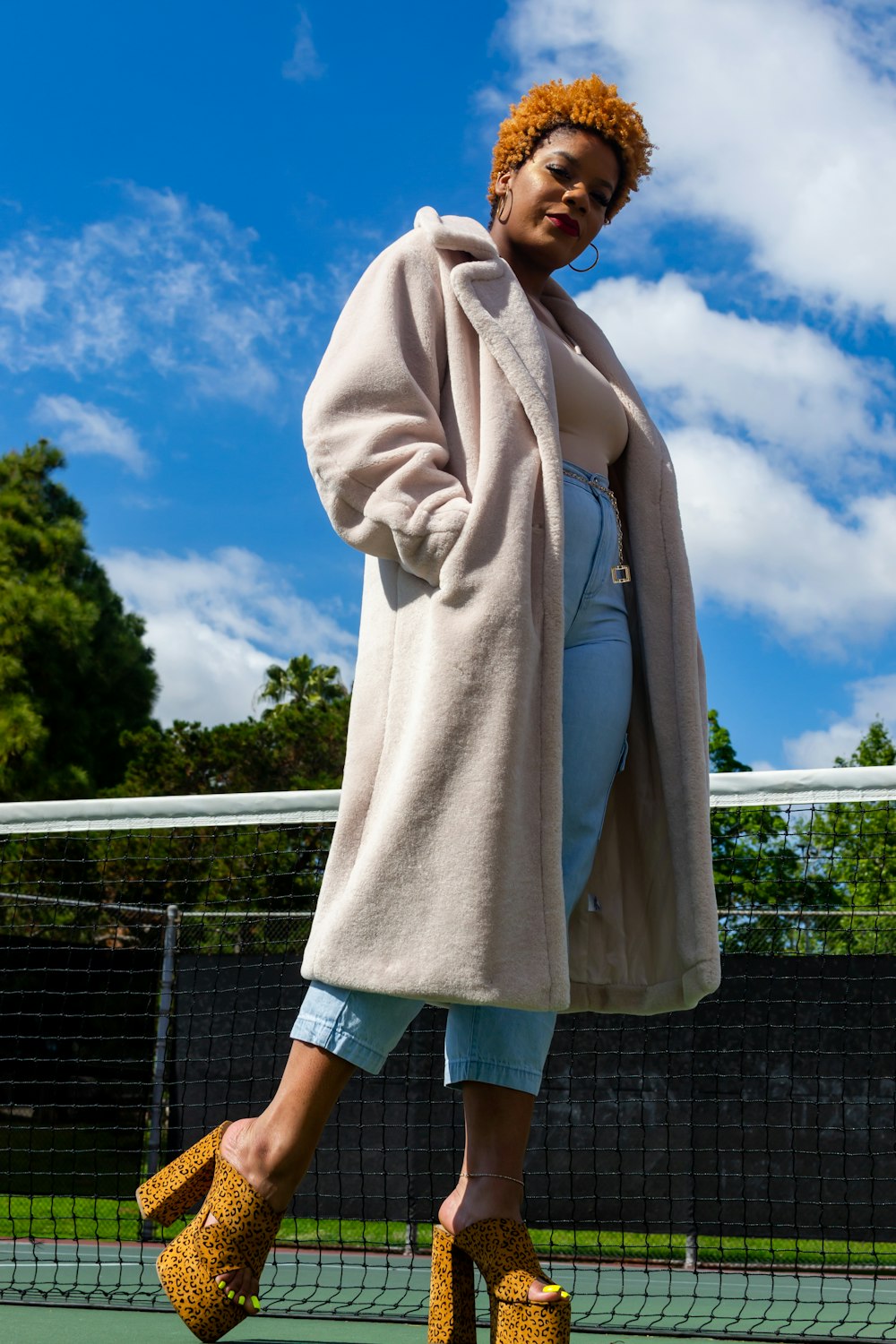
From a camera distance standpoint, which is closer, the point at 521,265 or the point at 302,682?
the point at 521,265

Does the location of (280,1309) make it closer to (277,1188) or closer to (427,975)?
(277,1188)

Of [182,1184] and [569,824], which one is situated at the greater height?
[569,824]

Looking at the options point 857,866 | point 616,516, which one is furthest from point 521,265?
point 857,866

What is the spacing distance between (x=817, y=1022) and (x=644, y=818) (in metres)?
4.77

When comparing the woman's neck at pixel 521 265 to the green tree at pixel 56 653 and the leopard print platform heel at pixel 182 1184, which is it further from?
the green tree at pixel 56 653

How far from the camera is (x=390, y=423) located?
7.48ft

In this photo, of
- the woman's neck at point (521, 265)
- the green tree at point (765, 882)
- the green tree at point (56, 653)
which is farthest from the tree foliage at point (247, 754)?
the woman's neck at point (521, 265)

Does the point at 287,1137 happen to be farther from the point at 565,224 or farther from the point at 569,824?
the point at 565,224

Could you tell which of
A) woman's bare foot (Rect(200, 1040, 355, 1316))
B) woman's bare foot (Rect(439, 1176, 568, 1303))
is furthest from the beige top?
woman's bare foot (Rect(439, 1176, 568, 1303))

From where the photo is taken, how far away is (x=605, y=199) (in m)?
2.72

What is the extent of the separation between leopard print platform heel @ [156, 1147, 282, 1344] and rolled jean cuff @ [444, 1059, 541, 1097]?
1.26ft

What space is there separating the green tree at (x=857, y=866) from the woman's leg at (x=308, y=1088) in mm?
2023

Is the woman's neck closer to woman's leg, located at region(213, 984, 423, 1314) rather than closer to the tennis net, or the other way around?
woman's leg, located at region(213, 984, 423, 1314)

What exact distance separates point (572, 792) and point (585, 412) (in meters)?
0.75
